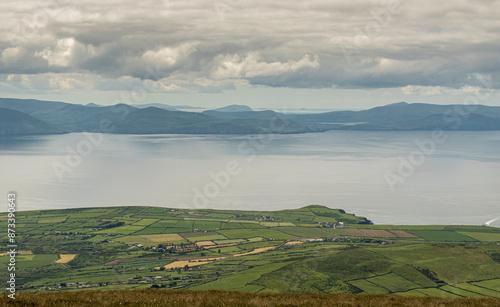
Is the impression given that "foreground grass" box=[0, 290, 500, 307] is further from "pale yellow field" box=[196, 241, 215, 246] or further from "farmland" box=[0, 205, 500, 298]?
"pale yellow field" box=[196, 241, 215, 246]

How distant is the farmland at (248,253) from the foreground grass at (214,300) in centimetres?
4512

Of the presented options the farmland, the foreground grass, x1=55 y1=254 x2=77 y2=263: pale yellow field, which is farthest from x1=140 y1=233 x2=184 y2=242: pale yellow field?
the foreground grass

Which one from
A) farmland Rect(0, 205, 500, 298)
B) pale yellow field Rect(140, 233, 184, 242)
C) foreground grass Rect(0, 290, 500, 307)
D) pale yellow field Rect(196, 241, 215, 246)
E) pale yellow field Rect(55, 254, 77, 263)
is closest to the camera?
foreground grass Rect(0, 290, 500, 307)

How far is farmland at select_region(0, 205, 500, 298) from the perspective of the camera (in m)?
79.6

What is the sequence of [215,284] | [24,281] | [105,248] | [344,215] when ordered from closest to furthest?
[215,284] < [24,281] < [105,248] < [344,215]

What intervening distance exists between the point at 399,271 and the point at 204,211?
88139 mm

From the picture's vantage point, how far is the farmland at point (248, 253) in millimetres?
79562

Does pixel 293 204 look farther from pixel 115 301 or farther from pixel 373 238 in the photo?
pixel 115 301

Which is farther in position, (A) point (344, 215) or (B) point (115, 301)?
(A) point (344, 215)

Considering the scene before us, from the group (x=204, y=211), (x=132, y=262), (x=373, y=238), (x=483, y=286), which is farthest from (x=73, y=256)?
(x=483, y=286)

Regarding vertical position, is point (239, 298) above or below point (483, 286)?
above

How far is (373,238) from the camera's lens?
410 feet

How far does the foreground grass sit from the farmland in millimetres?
45119

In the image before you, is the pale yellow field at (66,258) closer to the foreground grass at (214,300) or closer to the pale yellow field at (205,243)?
the pale yellow field at (205,243)
